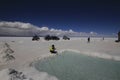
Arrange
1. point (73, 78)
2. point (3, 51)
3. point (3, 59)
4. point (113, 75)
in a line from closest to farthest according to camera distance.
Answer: point (73, 78)
point (113, 75)
point (3, 59)
point (3, 51)

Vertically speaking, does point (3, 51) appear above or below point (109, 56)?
above

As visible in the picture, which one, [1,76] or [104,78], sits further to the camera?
[104,78]

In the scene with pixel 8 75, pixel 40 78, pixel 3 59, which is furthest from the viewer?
pixel 3 59

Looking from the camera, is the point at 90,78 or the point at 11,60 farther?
the point at 11,60

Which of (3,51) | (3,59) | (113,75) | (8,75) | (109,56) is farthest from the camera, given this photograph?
(109,56)

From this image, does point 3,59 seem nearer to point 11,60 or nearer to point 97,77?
point 11,60

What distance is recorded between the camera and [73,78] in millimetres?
10445

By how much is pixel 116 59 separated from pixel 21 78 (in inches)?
581

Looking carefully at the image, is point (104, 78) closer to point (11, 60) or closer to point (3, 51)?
point (11, 60)

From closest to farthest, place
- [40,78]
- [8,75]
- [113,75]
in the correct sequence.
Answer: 1. [8,75]
2. [40,78]
3. [113,75]

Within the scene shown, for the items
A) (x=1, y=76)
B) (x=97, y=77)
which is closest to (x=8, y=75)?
(x=1, y=76)

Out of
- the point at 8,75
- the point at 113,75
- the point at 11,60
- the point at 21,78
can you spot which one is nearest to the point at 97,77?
the point at 113,75

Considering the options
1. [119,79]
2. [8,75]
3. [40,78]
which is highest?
[8,75]

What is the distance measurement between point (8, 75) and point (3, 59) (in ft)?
24.1
